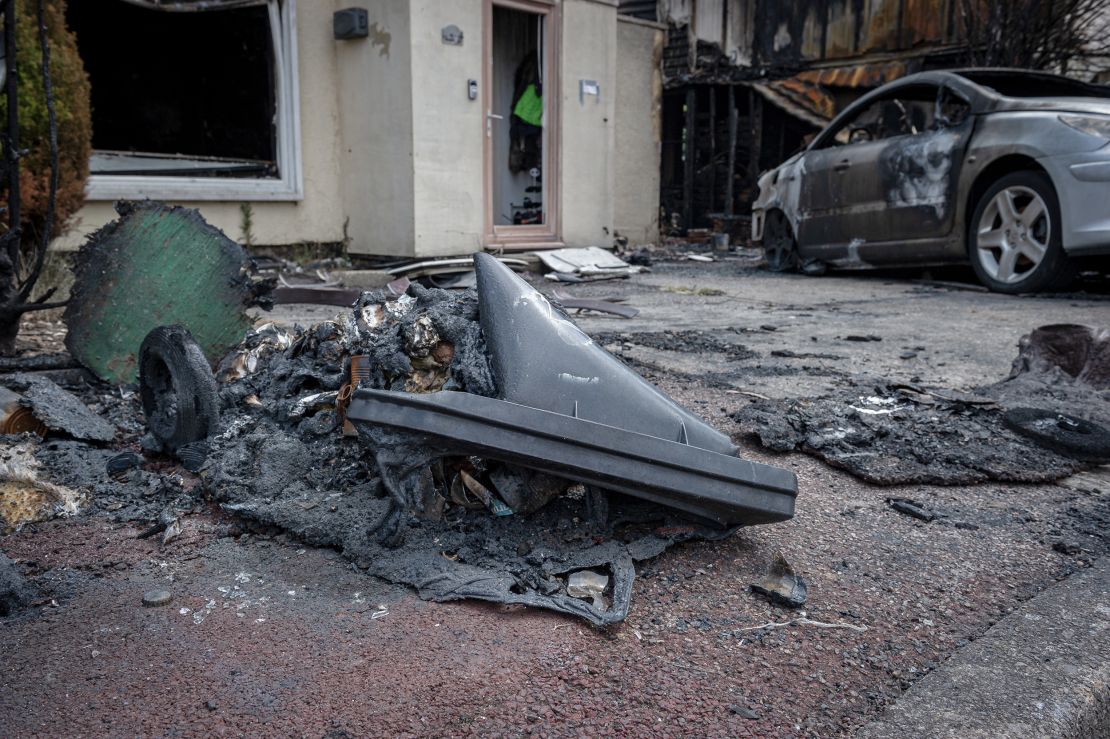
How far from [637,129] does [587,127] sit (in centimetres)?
255

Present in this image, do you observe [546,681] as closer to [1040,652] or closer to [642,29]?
[1040,652]

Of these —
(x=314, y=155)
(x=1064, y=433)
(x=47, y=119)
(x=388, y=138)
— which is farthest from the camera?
(x=314, y=155)

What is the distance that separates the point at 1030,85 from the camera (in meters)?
7.39

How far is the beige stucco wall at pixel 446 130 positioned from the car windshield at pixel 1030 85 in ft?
15.2

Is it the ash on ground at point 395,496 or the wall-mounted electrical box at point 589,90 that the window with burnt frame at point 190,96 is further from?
the ash on ground at point 395,496

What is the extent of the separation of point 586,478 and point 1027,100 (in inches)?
250

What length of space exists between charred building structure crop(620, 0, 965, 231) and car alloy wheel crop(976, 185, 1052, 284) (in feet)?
26.3

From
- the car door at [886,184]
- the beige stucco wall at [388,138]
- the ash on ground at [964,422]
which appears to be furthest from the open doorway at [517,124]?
the ash on ground at [964,422]

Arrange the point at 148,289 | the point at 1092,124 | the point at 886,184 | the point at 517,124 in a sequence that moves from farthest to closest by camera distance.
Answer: the point at 517,124
the point at 886,184
the point at 1092,124
the point at 148,289

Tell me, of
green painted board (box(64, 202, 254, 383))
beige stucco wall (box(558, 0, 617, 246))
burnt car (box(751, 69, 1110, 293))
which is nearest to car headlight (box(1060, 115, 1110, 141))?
burnt car (box(751, 69, 1110, 293))

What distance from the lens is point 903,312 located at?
614 cm

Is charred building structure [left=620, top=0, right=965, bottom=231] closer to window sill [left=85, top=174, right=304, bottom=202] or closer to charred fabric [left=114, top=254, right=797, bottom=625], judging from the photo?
window sill [left=85, top=174, right=304, bottom=202]

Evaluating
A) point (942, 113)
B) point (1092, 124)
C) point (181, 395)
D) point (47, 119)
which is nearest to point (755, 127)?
point (942, 113)

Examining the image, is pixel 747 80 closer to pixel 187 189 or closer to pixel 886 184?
pixel 886 184
